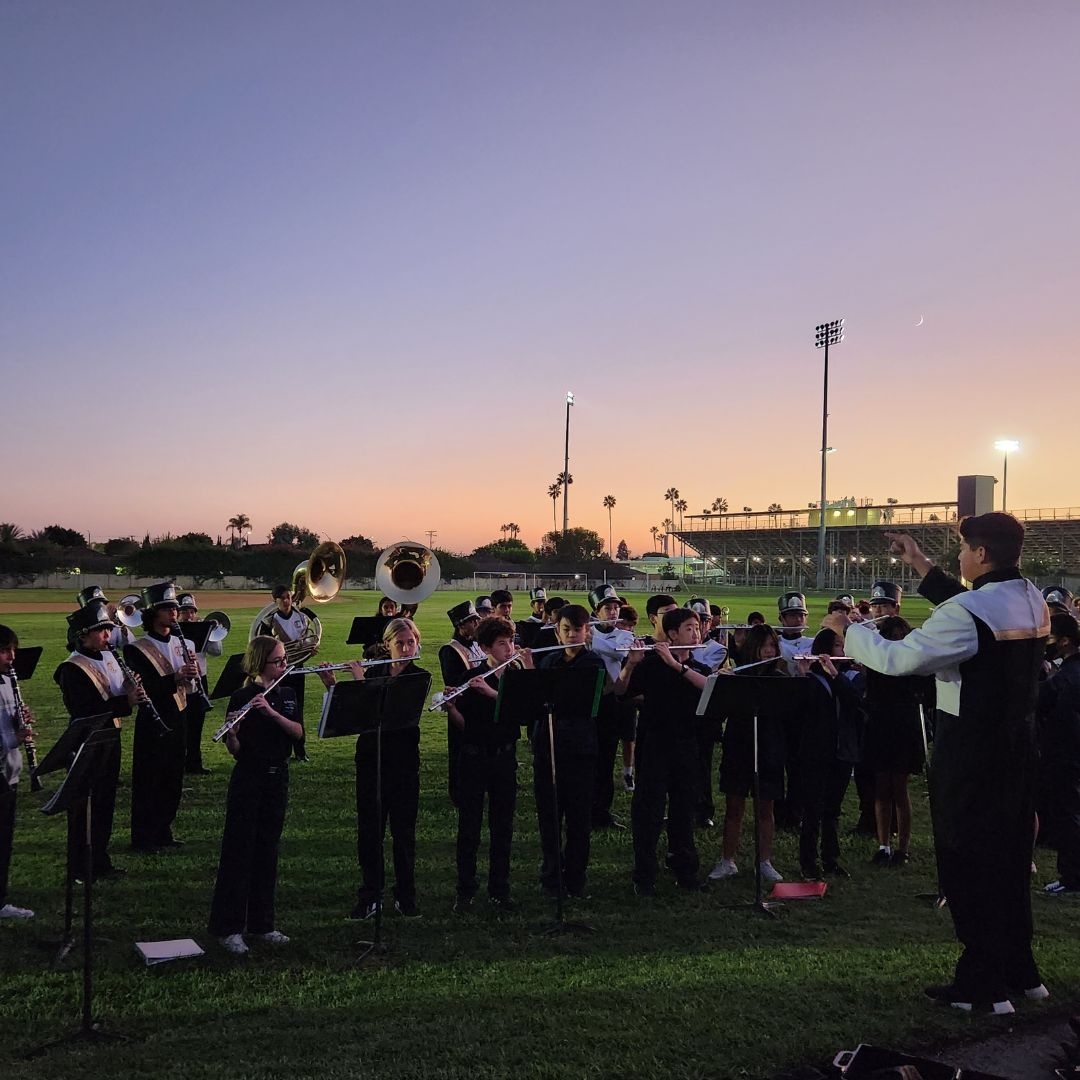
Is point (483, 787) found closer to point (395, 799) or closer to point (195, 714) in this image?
point (395, 799)

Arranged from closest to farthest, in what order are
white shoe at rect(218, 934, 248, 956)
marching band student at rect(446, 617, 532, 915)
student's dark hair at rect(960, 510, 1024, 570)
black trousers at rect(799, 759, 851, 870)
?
student's dark hair at rect(960, 510, 1024, 570) → white shoe at rect(218, 934, 248, 956) → marching band student at rect(446, 617, 532, 915) → black trousers at rect(799, 759, 851, 870)

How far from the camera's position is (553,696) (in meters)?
6.71

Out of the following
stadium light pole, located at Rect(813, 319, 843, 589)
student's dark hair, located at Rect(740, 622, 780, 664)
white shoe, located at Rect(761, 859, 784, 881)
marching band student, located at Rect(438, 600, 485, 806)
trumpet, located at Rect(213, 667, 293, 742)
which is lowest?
white shoe, located at Rect(761, 859, 784, 881)

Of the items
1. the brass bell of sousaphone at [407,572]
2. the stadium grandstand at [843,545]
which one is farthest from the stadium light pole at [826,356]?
the brass bell of sousaphone at [407,572]

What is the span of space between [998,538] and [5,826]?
715 cm

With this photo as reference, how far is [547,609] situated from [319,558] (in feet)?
12.5

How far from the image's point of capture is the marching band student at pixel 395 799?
7000 millimetres

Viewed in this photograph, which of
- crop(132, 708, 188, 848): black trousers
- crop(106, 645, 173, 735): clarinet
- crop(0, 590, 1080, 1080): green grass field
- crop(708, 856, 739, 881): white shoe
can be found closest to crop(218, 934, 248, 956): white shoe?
crop(0, 590, 1080, 1080): green grass field

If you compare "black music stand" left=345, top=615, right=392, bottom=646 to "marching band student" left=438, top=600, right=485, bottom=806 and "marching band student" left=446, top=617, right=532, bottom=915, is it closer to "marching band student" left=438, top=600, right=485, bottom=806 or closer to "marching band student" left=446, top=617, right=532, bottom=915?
"marching band student" left=438, top=600, right=485, bottom=806

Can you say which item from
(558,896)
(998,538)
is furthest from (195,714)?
(998,538)

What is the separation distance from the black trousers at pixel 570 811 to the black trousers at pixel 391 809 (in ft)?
3.65

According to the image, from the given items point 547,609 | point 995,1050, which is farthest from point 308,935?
point 547,609

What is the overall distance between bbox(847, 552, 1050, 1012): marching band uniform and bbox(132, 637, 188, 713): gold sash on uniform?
6958 millimetres

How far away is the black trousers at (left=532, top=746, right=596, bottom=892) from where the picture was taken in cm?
748
